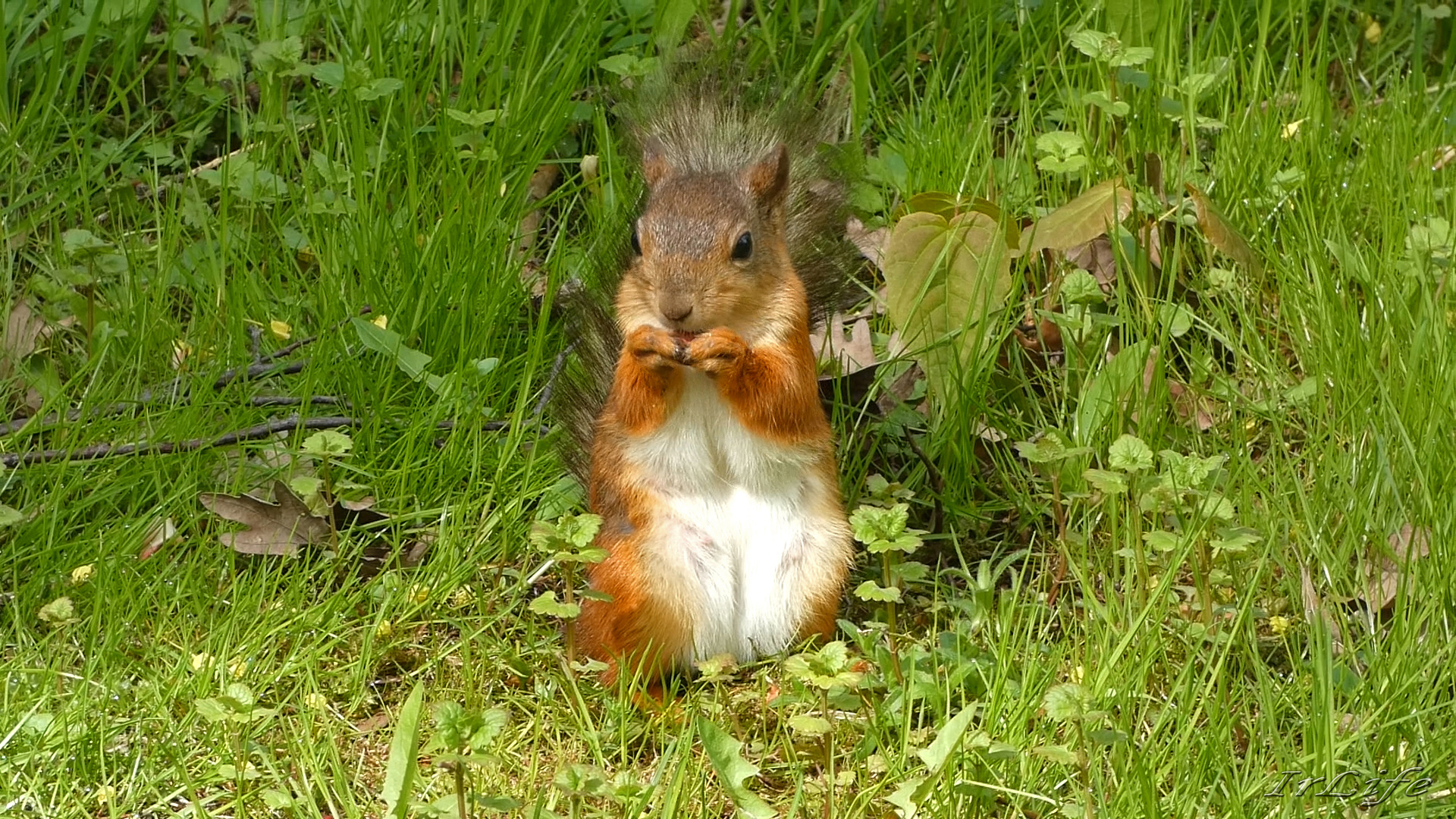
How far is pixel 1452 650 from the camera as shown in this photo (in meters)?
2.20

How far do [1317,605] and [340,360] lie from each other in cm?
157

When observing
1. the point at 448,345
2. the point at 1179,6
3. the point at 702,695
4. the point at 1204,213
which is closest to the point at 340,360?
the point at 448,345

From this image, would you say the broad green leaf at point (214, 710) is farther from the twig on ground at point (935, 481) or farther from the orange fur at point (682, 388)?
the twig on ground at point (935, 481)

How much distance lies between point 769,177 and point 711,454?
42cm

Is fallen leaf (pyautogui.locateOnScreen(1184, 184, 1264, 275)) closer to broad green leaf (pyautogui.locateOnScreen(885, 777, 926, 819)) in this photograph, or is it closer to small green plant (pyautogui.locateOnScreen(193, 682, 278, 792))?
broad green leaf (pyautogui.locateOnScreen(885, 777, 926, 819))

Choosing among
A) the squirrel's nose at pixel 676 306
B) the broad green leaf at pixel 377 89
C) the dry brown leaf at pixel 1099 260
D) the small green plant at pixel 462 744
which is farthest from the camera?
the broad green leaf at pixel 377 89

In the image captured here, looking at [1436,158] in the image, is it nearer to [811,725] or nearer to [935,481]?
[935,481]

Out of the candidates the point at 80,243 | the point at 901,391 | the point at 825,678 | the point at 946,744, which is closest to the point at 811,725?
the point at 825,678

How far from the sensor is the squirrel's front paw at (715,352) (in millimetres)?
2246

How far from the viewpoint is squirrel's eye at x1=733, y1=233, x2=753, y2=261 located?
A: 2346 mm

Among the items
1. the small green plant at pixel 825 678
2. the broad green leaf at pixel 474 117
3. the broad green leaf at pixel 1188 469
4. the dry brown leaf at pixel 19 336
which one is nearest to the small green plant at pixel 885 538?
the small green plant at pixel 825 678

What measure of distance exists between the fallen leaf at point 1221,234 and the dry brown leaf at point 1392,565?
0.61 meters

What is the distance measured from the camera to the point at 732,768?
2066mm

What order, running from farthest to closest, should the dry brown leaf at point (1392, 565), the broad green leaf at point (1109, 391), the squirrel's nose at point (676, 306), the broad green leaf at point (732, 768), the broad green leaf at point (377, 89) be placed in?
the broad green leaf at point (377, 89) → the broad green leaf at point (1109, 391) → the dry brown leaf at point (1392, 565) → the squirrel's nose at point (676, 306) → the broad green leaf at point (732, 768)
